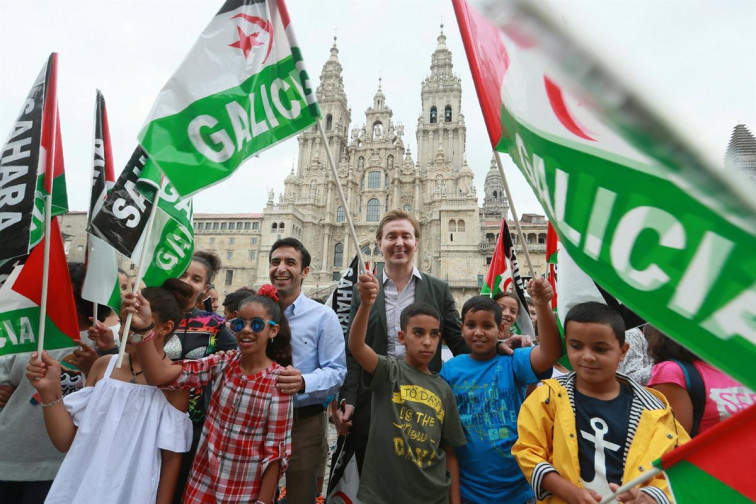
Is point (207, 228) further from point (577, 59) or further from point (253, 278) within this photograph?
point (577, 59)

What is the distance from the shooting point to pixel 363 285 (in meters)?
2.39

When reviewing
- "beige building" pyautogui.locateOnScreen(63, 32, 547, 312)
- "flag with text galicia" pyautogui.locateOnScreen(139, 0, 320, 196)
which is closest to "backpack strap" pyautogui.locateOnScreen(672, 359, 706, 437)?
"flag with text galicia" pyautogui.locateOnScreen(139, 0, 320, 196)

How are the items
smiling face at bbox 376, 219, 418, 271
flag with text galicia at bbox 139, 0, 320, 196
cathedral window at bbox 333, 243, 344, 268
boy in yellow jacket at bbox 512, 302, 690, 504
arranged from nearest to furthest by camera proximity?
1. boy in yellow jacket at bbox 512, 302, 690, 504
2. flag with text galicia at bbox 139, 0, 320, 196
3. smiling face at bbox 376, 219, 418, 271
4. cathedral window at bbox 333, 243, 344, 268

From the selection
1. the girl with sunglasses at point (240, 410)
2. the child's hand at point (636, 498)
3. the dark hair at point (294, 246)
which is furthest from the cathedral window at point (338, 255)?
the child's hand at point (636, 498)

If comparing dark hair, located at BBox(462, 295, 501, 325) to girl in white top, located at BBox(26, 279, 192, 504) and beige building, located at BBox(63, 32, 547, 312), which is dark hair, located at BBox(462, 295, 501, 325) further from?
beige building, located at BBox(63, 32, 547, 312)

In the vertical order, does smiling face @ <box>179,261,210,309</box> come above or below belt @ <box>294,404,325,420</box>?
above

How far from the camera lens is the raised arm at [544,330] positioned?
88.6 inches

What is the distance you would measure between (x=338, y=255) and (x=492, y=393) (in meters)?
39.9

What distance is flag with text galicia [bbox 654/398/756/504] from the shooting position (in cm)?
101

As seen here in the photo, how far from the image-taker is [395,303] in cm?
333

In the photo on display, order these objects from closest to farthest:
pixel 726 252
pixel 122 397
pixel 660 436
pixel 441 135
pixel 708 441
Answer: pixel 726 252 → pixel 708 441 → pixel 660 436 → pixel 122 397 → pixel 441 135

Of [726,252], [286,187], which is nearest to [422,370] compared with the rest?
[726,252]

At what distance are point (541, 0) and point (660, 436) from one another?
191cm

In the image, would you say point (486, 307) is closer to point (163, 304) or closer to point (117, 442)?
point (163, 304)
